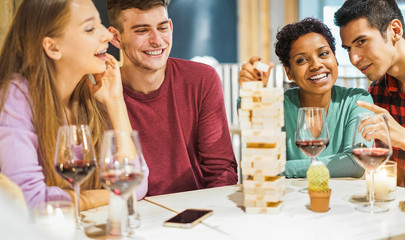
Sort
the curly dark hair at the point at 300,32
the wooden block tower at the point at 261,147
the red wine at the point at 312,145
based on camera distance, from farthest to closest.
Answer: the curly dark hair at the point at 300,32 → the red wine at the point at 312,145 → the wooden block tower at the point at 261,147

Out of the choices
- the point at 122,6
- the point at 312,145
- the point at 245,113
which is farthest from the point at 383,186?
the point at 122,6

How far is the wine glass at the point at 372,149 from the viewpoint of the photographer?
1.30 meters

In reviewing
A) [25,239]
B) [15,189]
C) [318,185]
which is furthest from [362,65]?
[25,239]

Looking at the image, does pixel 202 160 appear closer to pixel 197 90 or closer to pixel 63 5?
pixel 197 90

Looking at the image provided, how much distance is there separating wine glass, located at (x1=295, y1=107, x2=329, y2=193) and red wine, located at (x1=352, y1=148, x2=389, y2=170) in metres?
0.21

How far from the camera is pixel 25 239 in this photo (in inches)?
17.6

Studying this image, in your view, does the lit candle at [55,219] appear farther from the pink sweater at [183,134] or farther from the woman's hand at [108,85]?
the pink sweater at [183,134]

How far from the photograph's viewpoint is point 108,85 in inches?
71.5

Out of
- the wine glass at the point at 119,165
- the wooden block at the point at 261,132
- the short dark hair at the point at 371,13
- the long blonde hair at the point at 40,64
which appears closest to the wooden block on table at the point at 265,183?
the wooden block at the point at 261,132

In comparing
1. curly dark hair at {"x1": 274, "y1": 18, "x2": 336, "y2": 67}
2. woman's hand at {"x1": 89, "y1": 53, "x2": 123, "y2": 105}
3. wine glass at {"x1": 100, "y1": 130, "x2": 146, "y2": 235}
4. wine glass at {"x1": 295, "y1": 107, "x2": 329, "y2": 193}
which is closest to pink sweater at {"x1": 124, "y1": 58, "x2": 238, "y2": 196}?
woman's hand at {"x1": 89, "y1": 53, "x2": 123, "y2": 105}

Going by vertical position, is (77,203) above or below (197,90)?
below

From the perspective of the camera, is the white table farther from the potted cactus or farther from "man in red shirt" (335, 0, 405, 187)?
"man in red shirt" (335, 0, 405, 187)

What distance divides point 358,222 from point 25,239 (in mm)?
988

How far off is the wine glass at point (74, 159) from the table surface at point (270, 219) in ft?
0.44
